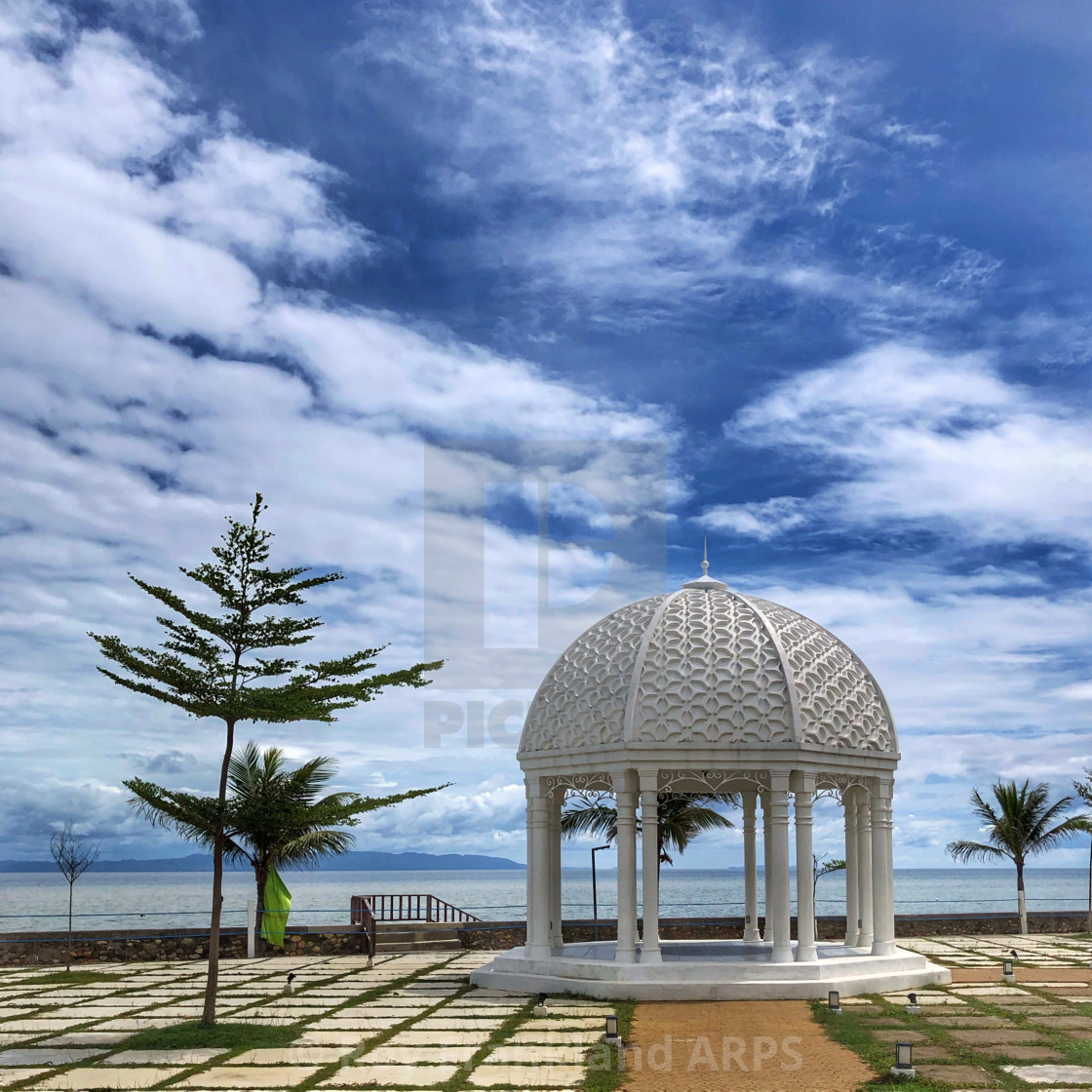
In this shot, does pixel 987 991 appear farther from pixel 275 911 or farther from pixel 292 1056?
pixel 275 911

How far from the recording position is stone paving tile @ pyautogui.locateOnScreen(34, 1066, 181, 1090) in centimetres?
1155

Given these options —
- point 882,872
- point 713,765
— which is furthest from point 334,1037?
point 882,872

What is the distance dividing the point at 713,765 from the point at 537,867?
361 centimetres

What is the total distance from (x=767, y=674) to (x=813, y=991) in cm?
456

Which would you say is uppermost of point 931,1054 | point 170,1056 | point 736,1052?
point 931,1054

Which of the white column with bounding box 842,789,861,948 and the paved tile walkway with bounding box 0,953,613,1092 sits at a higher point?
the white column with bounding box 842,789,861,948

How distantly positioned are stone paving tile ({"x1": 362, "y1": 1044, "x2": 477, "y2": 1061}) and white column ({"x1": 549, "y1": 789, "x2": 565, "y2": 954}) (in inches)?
236

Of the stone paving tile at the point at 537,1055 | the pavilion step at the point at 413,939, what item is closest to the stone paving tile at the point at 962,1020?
the stone paving tile at the point at 537,1055

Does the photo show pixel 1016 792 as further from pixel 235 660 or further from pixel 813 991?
pixel 235 660

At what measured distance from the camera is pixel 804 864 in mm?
17438

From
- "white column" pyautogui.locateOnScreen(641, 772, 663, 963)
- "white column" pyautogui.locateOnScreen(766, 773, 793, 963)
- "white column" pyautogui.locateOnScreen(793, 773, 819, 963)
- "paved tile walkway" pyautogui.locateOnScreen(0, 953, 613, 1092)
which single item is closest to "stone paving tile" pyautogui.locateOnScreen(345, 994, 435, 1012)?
"paved tile walkway" pyautogui.locateOnScreen(0, 953, 613, 1092)

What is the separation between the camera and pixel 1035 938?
2662cm

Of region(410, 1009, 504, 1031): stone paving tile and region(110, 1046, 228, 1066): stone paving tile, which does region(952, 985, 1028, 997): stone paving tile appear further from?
region(110, 1046, 228, 1066): stone paving tile

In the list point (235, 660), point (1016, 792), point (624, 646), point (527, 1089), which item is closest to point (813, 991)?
point (624, 646)
